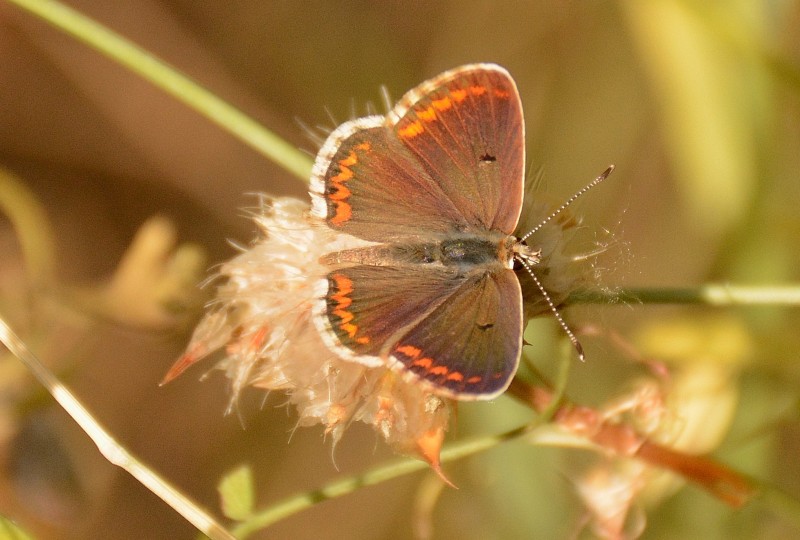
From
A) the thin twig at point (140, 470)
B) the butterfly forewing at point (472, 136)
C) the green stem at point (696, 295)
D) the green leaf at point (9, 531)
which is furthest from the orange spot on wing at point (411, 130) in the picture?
the green leaf at point (9, 531)

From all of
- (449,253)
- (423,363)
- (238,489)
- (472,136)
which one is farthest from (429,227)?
(238,489)

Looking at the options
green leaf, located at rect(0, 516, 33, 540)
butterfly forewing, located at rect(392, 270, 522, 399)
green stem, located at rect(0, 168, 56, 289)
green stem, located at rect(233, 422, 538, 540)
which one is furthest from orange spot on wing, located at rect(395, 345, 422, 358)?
green stem, located at rect(0, 168, 56, 289)

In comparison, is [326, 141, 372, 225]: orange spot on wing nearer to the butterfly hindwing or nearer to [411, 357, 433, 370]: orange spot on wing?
the butterfly hindwing

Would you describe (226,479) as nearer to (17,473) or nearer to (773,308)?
(17,473)

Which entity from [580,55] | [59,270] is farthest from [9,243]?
[580,55]

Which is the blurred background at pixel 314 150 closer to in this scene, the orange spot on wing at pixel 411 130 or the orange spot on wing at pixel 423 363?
the orange spot on wing at pixel 411 130
